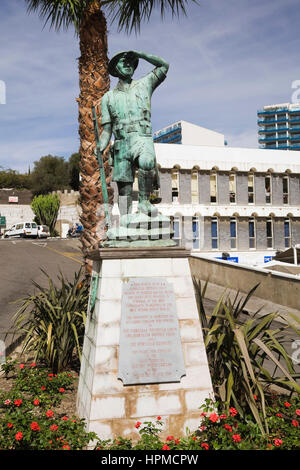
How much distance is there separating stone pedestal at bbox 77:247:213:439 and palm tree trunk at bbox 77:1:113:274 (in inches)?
148

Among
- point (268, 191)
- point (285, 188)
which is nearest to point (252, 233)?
point (268, 191)

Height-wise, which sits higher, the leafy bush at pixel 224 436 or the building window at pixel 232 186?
the building window at pixel 232 186

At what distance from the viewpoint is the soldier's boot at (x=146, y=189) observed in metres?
5.19

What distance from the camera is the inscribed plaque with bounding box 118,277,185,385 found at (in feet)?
14.5

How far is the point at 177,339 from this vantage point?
4.61m

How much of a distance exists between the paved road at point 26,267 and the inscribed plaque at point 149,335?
4.16 meters

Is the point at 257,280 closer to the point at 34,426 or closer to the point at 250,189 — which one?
the point at 34,426

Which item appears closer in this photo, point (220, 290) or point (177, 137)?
point (220, 290)

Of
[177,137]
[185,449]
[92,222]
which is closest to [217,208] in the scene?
[92,222]

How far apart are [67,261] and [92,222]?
48.9ft

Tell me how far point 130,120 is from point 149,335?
263 centimetres

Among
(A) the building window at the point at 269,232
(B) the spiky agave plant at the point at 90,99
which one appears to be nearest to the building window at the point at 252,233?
(A) the building window at the point at 269,232

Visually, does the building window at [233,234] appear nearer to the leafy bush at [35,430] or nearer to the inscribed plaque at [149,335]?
the inscribed plaque at [149,335]

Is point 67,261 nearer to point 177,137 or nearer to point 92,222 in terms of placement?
point 92,222
